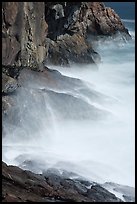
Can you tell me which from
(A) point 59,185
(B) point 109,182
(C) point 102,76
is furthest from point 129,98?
(A) point 59,185

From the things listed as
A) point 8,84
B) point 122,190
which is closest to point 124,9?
point 8,84

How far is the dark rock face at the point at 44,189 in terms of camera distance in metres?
13.3

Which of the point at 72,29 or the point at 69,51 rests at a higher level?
the point at 72,29

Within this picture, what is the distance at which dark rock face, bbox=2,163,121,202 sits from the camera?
1327cm

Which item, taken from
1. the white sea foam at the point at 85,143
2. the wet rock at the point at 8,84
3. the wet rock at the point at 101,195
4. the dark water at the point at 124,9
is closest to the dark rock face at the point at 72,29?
the white sea foam at the point at 85,143

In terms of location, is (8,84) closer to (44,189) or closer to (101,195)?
(101,195)

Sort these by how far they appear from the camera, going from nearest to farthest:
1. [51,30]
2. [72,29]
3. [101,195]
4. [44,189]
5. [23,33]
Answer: [44,189] → [101,195] → [23,33] → [51,30] → [72,29]

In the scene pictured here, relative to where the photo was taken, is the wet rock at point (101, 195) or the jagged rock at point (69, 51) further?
the jagged rock at point (69, 51)

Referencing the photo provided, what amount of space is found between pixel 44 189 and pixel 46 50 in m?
18.2

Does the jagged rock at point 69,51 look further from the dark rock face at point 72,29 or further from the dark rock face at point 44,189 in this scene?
the dark rock face at point 44,189

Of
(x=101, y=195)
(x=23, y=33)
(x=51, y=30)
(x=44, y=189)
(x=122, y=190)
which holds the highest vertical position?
(x=23, y=33)

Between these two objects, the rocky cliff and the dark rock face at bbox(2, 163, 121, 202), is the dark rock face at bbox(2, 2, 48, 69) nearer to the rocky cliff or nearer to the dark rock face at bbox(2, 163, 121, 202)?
the rocky cliff

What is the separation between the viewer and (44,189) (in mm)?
14445

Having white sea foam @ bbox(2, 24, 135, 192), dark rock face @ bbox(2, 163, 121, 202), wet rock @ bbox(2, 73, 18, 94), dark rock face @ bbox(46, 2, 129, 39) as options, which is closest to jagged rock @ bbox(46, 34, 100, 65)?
dark rock face @ bbox(46, 2, 129, 39)
